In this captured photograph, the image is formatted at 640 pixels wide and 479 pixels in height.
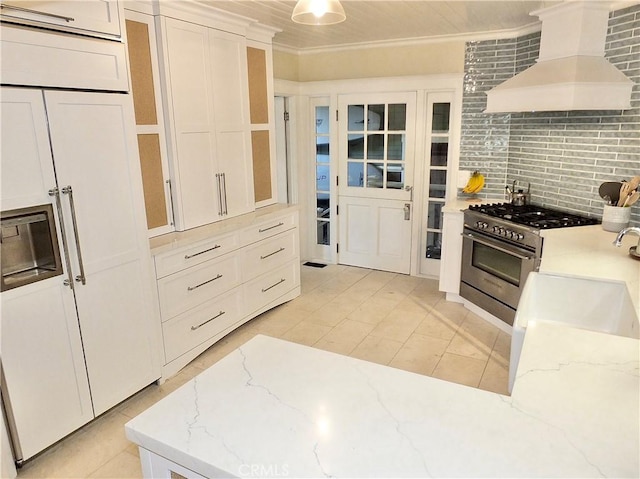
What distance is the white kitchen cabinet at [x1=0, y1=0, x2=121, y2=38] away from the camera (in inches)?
76.3

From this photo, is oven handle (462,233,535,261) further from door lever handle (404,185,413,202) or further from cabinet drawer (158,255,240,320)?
cabinet drawer (158,255,240,320)

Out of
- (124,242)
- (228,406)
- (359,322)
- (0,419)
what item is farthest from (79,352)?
(359,322)

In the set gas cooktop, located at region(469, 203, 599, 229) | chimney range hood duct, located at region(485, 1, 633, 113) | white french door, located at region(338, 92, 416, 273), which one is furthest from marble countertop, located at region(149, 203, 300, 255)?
chimney range hood duct, located at region(485, 1, 633, 113)

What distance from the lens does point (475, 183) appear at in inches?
171

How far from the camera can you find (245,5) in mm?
3193

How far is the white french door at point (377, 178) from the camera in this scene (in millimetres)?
4762

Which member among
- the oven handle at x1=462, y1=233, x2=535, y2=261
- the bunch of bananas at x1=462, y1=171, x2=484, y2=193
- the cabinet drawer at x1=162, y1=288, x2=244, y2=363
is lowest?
the cabinet drawer at x1=162, y1=288, x2=244, y2=363

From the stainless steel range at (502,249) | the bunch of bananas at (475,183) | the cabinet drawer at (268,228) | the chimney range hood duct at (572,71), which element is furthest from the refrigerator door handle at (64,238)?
the bunch of bananas at (475,183)

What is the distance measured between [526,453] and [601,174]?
309cm

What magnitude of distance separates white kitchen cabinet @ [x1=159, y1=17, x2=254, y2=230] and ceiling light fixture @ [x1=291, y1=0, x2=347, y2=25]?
135 centimetres

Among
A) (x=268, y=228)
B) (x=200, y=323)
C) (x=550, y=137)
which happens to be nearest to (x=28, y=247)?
(x=200, y=323)

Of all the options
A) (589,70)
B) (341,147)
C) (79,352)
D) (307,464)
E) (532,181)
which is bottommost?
(79,352)

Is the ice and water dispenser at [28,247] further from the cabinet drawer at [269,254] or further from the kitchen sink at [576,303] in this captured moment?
the kitchen sink at [576,303]

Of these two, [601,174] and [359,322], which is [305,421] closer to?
[359,322]
